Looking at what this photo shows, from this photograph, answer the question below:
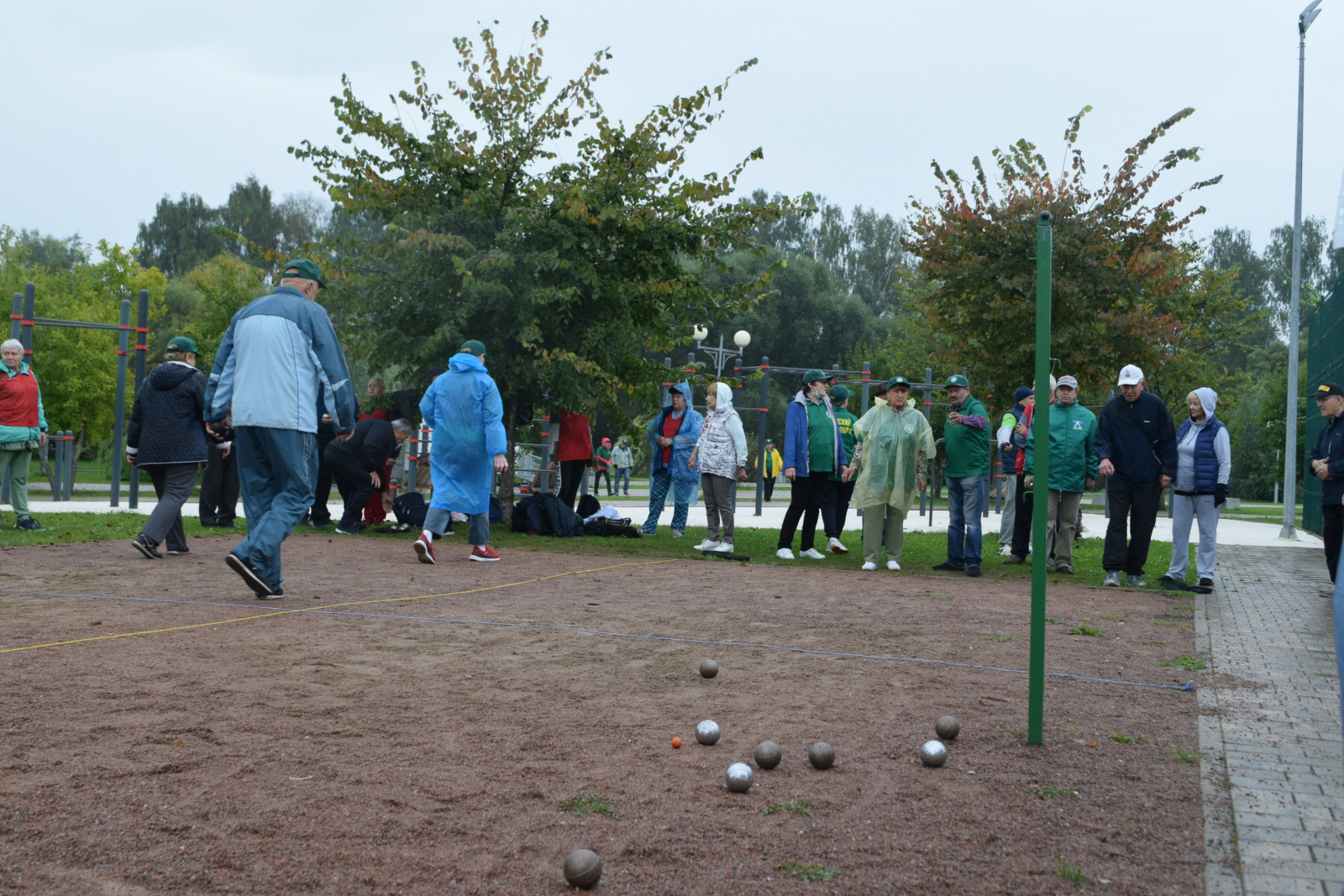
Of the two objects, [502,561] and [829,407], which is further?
[829,407]

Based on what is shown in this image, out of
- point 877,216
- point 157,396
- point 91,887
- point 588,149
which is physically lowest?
point 91,887

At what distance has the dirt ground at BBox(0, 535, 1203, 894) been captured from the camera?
9.12ft

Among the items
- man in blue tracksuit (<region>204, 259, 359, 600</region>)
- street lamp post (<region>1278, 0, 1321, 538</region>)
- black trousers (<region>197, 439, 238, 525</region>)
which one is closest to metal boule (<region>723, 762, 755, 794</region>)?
man in blue tracksuit (<region>204, 259, 359, 600</region>)

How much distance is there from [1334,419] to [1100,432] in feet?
6.03

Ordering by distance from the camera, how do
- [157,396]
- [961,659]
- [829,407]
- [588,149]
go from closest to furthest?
[961,659], [157,396], [829,407], [588,149]

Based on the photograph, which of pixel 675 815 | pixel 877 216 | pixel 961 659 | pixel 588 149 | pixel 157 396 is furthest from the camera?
pixel 877 216

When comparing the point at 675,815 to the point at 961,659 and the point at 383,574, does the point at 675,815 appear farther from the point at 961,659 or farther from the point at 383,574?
the point at 383,574

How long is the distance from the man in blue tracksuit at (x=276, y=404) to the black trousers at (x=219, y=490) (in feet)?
17.6

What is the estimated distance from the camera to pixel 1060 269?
17188 mm

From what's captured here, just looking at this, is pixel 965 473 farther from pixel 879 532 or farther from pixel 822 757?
pixel 822 757

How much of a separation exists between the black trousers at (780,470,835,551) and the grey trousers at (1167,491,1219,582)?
3.38 m

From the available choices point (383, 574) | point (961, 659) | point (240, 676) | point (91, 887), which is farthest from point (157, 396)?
point (91, 887)

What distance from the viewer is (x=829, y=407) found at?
11.8m

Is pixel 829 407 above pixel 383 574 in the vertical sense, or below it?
above
